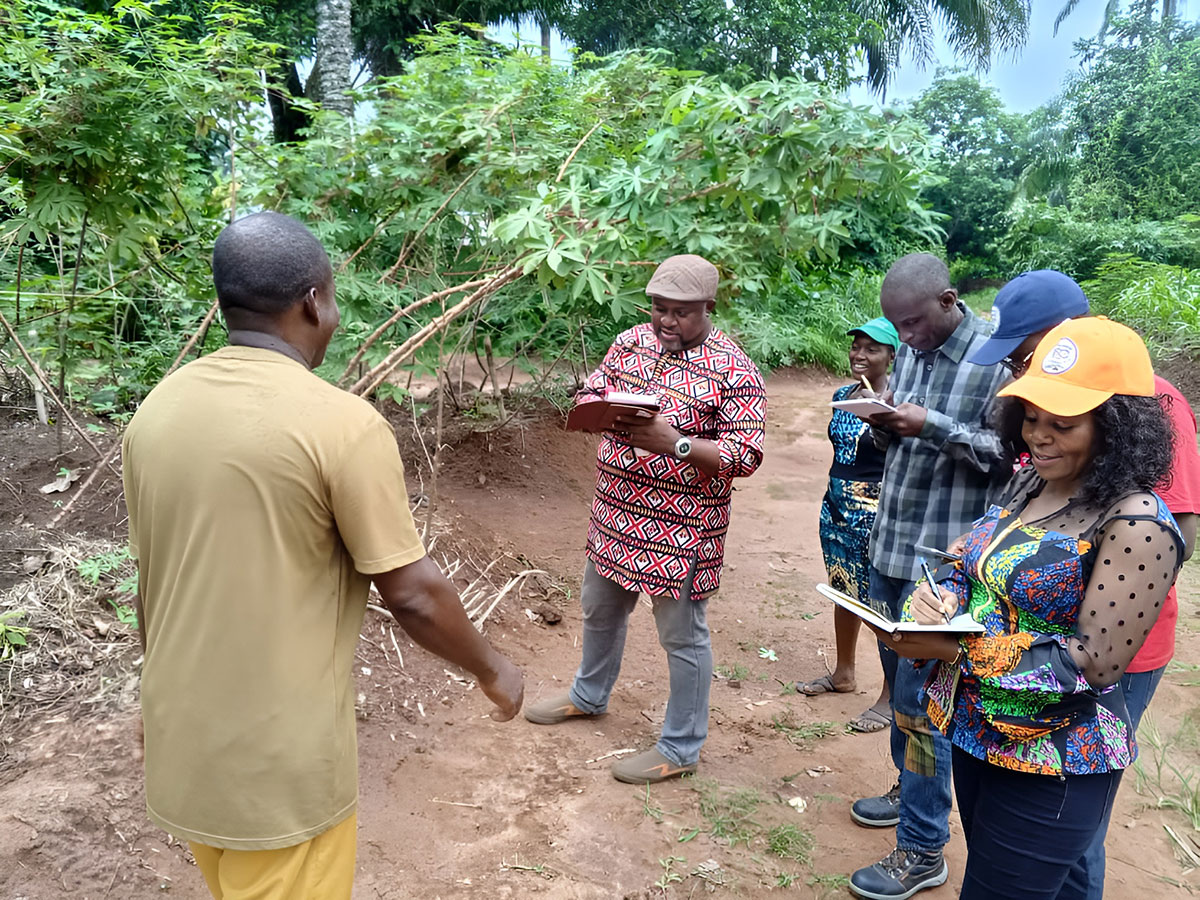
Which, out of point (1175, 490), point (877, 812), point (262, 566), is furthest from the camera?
point (877, 812)

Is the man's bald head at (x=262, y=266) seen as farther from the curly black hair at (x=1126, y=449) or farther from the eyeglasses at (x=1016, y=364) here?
the eyeglasses at (x=1016, y=364)

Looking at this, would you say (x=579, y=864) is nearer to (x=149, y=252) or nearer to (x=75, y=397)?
(x=149, y=252)

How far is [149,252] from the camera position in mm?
4395

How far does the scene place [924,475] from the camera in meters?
2.69

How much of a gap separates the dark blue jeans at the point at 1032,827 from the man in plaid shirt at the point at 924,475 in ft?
2.16

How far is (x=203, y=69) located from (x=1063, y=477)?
3.80 metres

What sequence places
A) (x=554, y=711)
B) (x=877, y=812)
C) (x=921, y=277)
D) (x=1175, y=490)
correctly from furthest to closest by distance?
(x=554, y=711)
(x=877, y=812)
(x=921, y=277)
(x=1175, y=490)

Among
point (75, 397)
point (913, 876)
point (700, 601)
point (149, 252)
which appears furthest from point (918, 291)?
point (75, 397)

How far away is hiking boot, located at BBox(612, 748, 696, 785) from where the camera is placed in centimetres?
305

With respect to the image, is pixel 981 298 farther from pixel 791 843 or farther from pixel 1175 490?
pixel 1175 490

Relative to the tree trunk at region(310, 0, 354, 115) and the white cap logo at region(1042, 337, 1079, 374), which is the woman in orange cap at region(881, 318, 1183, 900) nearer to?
the white cap logo at region(1042, 337, 1079, 374)

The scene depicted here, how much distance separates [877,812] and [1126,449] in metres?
1.83

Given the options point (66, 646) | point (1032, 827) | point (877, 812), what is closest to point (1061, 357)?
point (1032, 827)

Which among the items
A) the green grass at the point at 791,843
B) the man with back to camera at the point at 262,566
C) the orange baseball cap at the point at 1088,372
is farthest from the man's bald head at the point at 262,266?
the green grass at the point at 791,843
